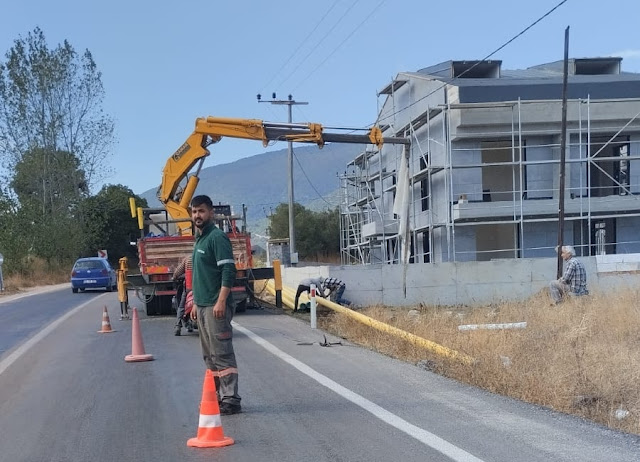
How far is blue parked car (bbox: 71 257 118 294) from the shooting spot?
32094 mm

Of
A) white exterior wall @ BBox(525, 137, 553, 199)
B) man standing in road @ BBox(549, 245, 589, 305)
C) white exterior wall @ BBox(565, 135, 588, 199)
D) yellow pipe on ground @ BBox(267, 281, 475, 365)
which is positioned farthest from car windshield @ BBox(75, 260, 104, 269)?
man standing in road @ BBox(549, 245, 589, 305)

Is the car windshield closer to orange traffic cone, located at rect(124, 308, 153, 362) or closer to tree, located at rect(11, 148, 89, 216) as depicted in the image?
tree, located at rect(11, 148, 89, 216)

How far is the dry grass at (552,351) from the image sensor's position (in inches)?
291

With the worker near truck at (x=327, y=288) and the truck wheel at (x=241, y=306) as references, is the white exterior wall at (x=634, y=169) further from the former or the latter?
the truck wheel at (x=241, y=306)

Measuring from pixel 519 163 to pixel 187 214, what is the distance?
541 inches

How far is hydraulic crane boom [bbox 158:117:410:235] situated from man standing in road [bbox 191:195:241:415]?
10.6 metres

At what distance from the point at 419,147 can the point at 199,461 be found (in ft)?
79.7

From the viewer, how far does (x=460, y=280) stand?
68.2ft

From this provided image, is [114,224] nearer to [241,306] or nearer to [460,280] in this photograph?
[460,280]

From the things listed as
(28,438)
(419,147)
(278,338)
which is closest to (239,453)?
(28,438)

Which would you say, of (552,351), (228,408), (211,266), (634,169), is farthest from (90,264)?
(228,408)

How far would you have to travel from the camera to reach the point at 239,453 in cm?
556

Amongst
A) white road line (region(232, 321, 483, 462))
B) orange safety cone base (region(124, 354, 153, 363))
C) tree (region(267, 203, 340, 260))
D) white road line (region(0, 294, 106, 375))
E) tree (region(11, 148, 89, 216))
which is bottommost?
white road line (region(0, 294, 106, 375))

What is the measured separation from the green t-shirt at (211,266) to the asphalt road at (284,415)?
116 cm
